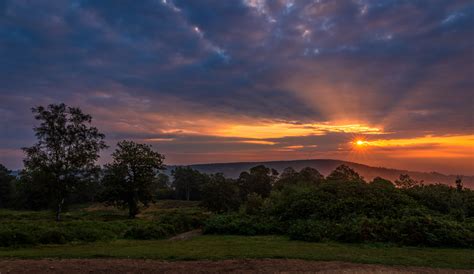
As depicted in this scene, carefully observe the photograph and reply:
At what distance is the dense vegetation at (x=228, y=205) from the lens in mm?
17312

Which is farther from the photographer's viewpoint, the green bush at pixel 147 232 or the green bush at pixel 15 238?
the green bush at pixel 147 232

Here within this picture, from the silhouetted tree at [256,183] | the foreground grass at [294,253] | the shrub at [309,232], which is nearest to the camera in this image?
the foreground grass at [294,253]

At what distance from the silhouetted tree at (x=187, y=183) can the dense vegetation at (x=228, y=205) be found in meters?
33.5

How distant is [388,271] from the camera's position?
11.1m

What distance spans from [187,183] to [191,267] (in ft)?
212

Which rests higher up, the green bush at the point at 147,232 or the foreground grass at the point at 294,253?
the foreground grass at the point at 294,253

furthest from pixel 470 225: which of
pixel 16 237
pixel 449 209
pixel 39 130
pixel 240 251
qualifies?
pixel 39 130

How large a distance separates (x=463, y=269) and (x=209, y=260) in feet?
30.4

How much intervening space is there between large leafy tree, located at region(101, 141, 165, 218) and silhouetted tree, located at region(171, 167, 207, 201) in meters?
34.6

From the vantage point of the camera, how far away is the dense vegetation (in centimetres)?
1731

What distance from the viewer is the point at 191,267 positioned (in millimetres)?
11594

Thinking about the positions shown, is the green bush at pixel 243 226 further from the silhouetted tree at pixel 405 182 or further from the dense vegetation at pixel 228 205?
the silhouetted tree at pixel 405 182

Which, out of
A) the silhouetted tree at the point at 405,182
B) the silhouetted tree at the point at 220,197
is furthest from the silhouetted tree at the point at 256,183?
the silhouetted tree at the point at 405,182

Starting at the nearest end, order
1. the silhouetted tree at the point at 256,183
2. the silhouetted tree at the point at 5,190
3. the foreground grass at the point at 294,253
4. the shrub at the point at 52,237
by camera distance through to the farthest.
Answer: the foreground grass at the point at 294,253
the shrub at the point at 52,237
the silhouetted tree at the point at 256,183
the silhouetted tree at the point at 5,190
